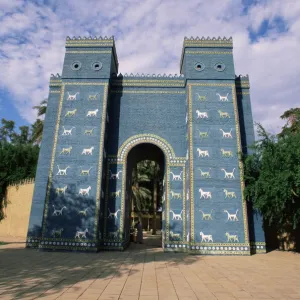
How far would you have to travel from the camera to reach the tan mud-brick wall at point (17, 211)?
15.2 meters

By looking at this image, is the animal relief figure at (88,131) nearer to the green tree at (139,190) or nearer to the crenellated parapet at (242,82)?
the crenellated parapet at (242,82)

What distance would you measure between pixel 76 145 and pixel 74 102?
2.09 metres

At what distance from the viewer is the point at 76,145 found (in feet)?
36.2

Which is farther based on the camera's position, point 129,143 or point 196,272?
point 129,143

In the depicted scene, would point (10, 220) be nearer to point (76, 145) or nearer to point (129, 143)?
point (76, 145)

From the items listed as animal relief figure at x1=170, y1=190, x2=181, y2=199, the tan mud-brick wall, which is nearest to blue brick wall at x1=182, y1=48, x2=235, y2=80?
animal relief figure at x1=170, y1=190, x2=181, y2=199

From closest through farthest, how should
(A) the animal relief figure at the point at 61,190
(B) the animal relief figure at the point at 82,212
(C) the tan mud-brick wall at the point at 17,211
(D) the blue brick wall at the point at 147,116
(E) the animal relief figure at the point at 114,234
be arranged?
1. (B) the animal relief figure at the point at 82,212
2. (A) the animal relief figure at the point at 61,190
3. (E) the animal relief figure at the point at 114,234
4. (D) the blue brick wall at the point at 147,116
5. (C) the tan mud-brick wall at the point at 17,211

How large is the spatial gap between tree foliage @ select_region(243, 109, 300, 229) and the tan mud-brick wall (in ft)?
40.6

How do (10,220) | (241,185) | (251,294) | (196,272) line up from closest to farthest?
1. (251,294)
2. (196,272)
3. (241,185)
4. (10,220)

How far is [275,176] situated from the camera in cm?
920

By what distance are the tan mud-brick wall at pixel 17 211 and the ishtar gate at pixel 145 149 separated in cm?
489

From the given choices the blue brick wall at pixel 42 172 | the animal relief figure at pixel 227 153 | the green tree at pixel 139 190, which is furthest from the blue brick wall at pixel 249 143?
the green tree at pixel 139 190

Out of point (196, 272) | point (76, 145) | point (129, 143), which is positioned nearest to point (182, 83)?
point (129, 143)

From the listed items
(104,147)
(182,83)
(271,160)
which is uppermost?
(182,83)
